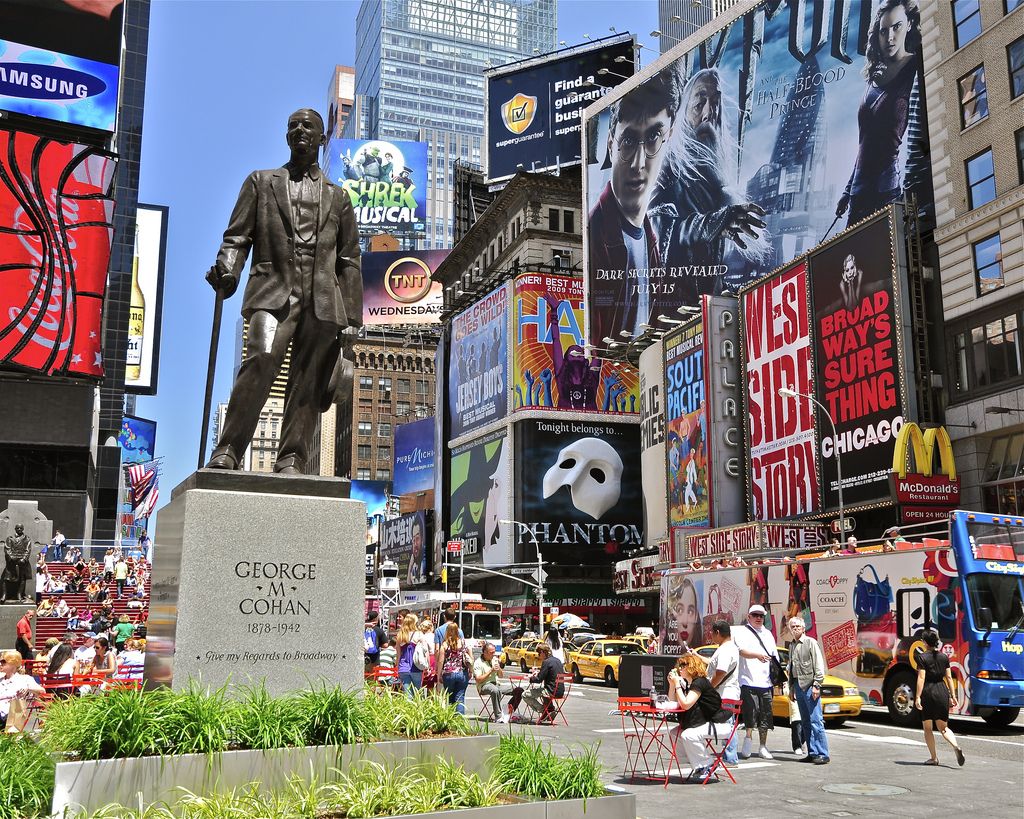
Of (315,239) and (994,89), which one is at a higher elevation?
Result: (994,89)

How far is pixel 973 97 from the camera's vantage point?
3738 centimetres

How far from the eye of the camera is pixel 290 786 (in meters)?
6.48

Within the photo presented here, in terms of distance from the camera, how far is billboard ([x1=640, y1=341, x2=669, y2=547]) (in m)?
57.7

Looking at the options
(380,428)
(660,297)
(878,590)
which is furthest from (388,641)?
(380,428)

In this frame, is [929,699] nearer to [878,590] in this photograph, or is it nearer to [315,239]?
[878,590]

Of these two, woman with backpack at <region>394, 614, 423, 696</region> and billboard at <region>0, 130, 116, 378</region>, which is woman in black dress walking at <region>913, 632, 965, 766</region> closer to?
woman with backpack at <region>394, 614, 423, 696</region>

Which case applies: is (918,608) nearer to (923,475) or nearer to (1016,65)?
(923,475)

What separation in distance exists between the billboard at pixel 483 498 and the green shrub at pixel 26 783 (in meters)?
72.6

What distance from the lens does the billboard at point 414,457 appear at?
113875mm

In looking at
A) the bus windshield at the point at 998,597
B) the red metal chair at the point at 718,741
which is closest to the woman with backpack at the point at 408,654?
the red metal chair at the point at 718,741

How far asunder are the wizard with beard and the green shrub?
50.6m

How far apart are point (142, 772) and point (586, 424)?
7466 centimetres

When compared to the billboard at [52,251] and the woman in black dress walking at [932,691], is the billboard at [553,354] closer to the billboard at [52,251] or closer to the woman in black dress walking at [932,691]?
the billboard at [52,251]

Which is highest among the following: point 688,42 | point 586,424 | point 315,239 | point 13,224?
point 688,42
